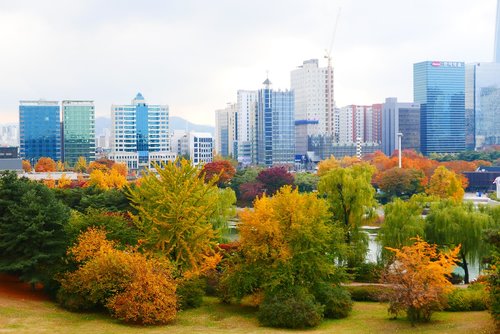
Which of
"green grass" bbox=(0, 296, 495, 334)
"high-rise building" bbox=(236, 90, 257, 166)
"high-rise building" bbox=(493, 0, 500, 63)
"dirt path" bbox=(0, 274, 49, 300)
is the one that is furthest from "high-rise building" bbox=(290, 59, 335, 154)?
"green grass" bbox=(0, 296, 495, 334)

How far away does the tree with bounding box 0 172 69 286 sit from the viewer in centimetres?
1850

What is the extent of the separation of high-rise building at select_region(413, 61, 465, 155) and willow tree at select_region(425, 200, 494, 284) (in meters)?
97.0

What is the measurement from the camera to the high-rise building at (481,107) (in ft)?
447

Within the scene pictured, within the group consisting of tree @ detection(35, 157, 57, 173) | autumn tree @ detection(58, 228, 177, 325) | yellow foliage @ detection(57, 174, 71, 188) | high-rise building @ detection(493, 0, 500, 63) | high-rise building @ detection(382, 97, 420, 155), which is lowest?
autumn tree @ detection(58, 228, 177, 325)

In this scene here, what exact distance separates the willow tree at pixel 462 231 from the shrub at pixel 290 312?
8210 millimetres

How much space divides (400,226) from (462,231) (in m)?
1.99

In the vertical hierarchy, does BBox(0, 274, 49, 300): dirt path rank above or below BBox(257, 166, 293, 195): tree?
below

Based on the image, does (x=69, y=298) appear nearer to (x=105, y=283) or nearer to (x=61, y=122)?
(x=105, y=283)

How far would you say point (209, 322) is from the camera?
1675 cm

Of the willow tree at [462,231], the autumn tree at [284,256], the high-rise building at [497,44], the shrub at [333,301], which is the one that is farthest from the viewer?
the high-rise building at [497,44]

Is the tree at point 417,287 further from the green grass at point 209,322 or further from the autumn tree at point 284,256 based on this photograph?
the autumn tree at point 284,256

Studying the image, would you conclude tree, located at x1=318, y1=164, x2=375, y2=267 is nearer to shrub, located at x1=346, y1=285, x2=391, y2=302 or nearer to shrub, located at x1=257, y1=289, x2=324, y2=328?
shrub, located at x1=346, y1=285, x2=391, y2=302

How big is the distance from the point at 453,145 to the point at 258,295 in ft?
362

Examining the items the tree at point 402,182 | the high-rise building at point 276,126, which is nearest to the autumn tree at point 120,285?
the tree at point 402,182
